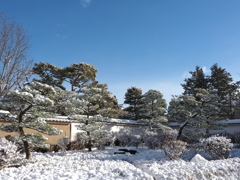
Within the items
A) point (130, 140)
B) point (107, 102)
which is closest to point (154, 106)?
point (130, 140)

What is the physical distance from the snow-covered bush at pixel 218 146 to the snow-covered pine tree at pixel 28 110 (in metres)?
5.76

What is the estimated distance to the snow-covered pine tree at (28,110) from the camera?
7137 millimetres

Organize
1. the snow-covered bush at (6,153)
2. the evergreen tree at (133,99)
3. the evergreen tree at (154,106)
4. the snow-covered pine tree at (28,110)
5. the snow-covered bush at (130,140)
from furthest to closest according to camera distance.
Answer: the evergreen tree at (133,99)
the evergreen tree at (154,106)
the snow-covered bush at (130,140)
the snow-covered pine tree at (28,110)
the snow-covered bush at (6,153)

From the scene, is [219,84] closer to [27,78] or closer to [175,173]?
[27,78]

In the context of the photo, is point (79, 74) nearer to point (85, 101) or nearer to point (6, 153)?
point (85, 101)

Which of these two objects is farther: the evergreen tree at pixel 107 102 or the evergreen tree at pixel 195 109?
the evergreen tree at pixel 107 102

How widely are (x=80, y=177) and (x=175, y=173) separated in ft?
7.17

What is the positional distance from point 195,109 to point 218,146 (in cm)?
776

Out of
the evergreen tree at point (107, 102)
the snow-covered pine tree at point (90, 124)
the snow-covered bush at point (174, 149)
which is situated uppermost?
the evergreen tree at point (107, 102)

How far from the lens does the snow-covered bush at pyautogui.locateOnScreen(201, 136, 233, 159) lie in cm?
742

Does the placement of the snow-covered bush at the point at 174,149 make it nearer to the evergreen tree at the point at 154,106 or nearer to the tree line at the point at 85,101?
the tree line at the point at 85,101

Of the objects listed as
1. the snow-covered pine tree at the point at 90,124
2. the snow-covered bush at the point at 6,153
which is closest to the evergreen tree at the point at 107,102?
the snow-covered pine tree at the point at 90,124

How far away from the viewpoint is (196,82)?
26.2m

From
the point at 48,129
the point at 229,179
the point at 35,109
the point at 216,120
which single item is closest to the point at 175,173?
the point at 229,179
